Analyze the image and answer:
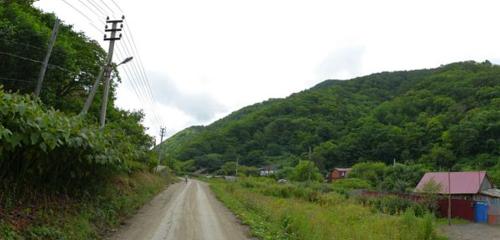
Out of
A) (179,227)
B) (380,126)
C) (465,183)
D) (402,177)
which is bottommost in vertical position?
(179,227)

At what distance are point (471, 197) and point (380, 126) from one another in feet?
149

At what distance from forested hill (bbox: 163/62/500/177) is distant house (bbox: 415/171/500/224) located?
958 inches

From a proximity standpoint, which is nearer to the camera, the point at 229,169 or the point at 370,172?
the point at 370,172

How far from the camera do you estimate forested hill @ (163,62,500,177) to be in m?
69.9

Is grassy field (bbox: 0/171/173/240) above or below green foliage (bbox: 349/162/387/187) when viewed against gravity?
below

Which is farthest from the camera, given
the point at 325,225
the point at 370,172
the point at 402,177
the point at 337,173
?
the point at 337,173

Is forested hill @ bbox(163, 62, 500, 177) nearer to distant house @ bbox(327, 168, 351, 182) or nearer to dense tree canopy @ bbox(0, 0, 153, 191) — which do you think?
distant house @ bbox(327, 168, 351, 182)

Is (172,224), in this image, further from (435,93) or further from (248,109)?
(248,109)

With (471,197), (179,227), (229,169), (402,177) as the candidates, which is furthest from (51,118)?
(229,169)

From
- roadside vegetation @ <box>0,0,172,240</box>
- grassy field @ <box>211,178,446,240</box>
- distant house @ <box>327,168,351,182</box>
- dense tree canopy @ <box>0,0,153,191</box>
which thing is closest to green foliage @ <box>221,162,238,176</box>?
distant house @ <box>327,168,351,182</box>

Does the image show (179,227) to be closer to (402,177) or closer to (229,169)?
(402,177)

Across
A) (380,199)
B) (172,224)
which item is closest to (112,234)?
(172,224)

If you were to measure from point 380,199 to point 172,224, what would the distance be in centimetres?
2834

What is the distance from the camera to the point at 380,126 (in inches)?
3376
